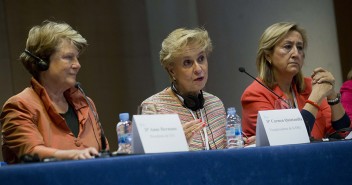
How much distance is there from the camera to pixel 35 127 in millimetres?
2492

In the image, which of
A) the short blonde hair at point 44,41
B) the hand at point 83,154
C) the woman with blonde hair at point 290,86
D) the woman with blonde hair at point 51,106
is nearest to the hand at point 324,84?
the woman with blonde hair at point 290,86

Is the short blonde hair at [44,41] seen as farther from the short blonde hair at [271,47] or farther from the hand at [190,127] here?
the short blonde hair at [271,47]

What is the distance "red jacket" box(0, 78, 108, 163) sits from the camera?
2.44m

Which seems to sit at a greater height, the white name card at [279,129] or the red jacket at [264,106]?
the white name card at [279,129]

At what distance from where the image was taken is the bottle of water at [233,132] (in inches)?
108

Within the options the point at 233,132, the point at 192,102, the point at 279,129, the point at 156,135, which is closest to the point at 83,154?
the point at 156,135

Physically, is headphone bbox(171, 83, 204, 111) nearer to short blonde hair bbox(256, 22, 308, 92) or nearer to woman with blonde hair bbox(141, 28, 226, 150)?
woman with blonde hair bbox(141, 28, 226, 150)

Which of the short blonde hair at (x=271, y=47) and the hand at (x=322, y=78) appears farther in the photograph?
Answer: the short blonde hair at (x=271, y=47)

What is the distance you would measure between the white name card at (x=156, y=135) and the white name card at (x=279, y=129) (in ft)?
1.13

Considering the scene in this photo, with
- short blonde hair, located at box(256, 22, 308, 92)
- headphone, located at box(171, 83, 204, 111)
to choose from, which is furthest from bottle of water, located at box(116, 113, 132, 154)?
short blonde hair, located at box(256, 22, 308, 92)

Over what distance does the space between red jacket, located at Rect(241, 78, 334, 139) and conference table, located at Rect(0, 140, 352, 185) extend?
78 cm

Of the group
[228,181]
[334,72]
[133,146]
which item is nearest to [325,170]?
[228,181]

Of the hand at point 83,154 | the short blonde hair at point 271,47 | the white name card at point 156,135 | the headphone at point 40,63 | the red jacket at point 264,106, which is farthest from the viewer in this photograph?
the short blonde hair at point 271,47

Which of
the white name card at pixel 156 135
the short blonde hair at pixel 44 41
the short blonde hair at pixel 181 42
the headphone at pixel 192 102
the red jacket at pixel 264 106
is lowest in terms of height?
the red jacket at pixel 264 106
